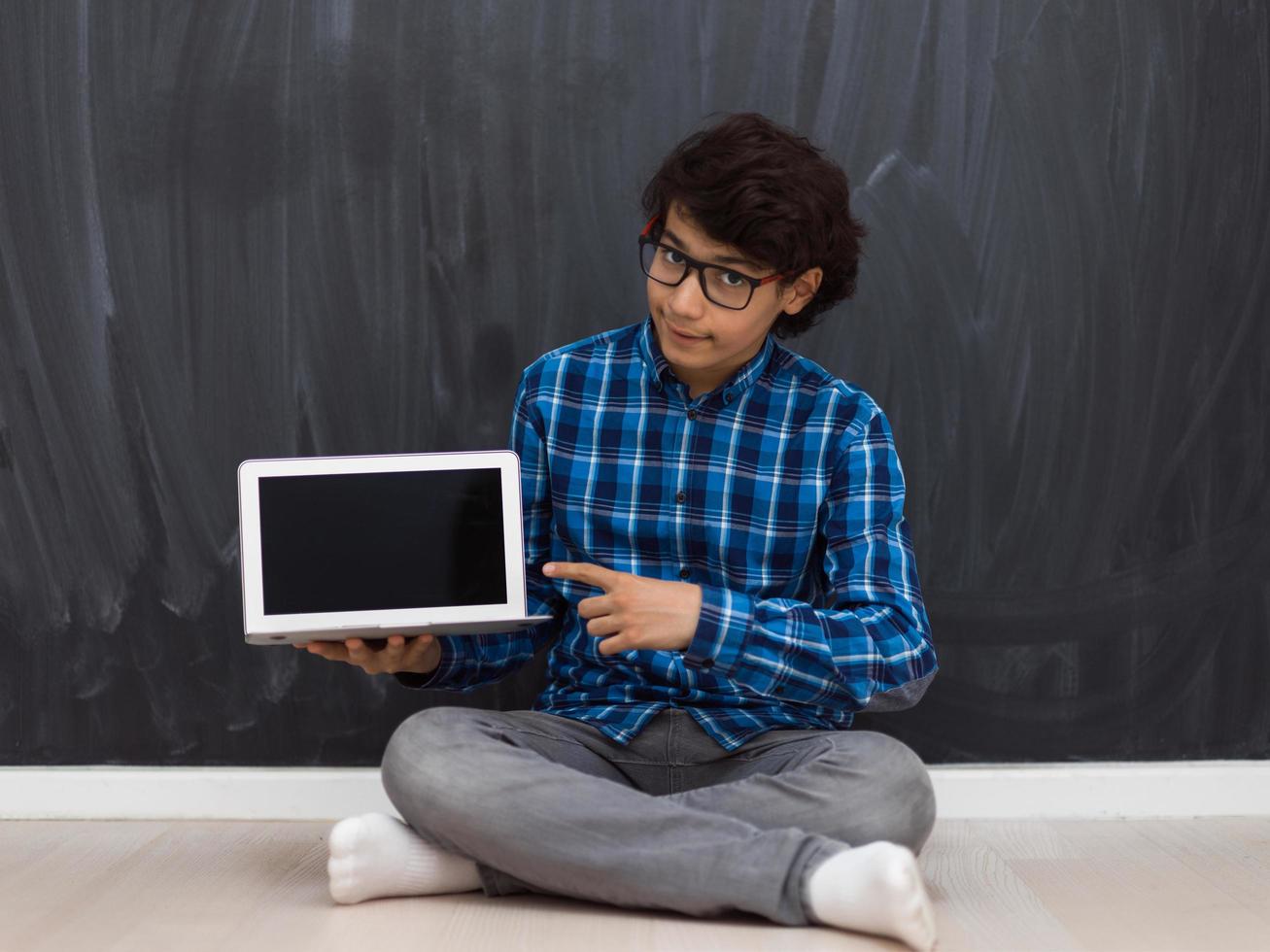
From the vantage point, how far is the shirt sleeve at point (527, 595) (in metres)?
1.44

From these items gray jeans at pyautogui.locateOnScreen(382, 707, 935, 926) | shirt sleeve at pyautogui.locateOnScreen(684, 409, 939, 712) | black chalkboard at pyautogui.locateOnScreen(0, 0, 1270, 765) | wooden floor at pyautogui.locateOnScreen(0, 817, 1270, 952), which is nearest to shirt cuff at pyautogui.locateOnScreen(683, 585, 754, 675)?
shirt sleeve at pyautogui.locateOnScreen(684, 409, 939, 712)

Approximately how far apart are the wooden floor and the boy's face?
0.58 metres

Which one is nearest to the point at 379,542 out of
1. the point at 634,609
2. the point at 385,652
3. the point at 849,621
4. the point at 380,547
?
the point at 380,547

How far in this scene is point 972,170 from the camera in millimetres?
→ 1647

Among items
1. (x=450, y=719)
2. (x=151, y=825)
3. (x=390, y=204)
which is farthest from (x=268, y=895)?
(x=390, y=204)

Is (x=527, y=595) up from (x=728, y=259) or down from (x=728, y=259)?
down

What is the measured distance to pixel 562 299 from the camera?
166 centimetres

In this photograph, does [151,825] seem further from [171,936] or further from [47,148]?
[47,148]

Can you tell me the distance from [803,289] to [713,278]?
0.46ft

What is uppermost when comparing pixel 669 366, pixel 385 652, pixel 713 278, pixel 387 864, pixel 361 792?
pixel 713 278

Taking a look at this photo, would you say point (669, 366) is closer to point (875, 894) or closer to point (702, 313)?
point (702, 313)

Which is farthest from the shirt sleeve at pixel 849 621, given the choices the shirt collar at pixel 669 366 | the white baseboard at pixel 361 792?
the white baseboard at pixel 361 792

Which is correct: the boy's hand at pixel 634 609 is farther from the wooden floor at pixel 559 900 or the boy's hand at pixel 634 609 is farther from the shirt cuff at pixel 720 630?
the wooden floor at pixel 559 900

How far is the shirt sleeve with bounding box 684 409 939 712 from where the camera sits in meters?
1.25
